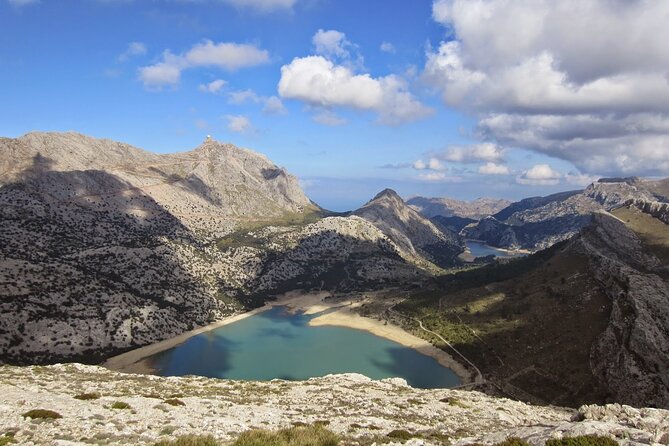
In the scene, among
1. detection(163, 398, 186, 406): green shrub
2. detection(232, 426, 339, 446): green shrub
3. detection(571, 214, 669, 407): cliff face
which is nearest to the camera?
detection(232, 426, 339, 446): green shrub

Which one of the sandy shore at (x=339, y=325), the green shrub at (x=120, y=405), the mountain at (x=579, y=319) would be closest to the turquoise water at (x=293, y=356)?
the sandy shore at (x=339, y=325)

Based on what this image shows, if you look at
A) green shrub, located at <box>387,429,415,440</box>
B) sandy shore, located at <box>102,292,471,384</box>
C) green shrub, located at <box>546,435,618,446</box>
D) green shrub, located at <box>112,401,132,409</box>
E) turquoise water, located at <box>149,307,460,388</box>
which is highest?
green shrub, located at <box>546,435,618,446</box>

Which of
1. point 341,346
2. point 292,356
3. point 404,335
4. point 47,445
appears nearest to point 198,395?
point 47,445

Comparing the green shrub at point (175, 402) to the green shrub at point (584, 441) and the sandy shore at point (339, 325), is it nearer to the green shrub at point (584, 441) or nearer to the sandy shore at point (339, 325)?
the green shrub at point (584, 441)

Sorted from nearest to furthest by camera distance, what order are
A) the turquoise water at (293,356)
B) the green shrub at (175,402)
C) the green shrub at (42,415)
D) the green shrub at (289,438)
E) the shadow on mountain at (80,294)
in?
the green shrub at (289,438) < the green shrub at (42,415) < the green shrub at (175,402) < the shadow on mountain at (80,294) < the turquoise water at (293,356)

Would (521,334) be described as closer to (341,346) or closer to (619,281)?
(619,281)

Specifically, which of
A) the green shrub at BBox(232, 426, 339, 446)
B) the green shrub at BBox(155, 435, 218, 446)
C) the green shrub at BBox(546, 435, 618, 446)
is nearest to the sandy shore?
the green shrub at BBox(232, 426, 339, 446)

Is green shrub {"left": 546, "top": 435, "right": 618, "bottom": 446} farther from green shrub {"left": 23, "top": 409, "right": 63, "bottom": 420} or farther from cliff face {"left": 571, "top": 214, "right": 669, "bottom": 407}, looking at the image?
cliff face {"left": 571, "top": 214, "right": 669, "bottom": 407}
